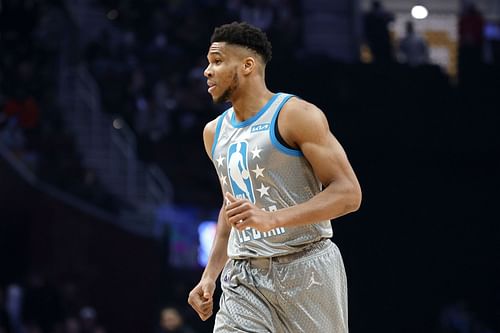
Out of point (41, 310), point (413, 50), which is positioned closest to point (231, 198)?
point (41, 310)

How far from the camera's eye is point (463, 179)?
14266mm

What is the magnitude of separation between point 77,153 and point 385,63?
4710mm

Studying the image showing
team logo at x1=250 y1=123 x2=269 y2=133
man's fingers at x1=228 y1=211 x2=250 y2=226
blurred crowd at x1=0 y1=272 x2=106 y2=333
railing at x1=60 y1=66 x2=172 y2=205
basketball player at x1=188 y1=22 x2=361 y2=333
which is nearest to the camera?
man's fingers at x1=228 y1=211 x2=250 y2=226

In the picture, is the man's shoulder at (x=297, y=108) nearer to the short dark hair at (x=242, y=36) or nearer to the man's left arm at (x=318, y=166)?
the man's left arm at (x=318, y=166)

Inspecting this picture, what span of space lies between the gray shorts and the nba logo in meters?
0.31

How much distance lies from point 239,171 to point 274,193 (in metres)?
0.19

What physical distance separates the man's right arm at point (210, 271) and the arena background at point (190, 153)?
7779 mm

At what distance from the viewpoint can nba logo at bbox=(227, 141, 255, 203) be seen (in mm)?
4371

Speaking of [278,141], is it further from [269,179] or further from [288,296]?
[288,296]

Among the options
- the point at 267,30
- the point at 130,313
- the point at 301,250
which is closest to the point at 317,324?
the point at 301,250

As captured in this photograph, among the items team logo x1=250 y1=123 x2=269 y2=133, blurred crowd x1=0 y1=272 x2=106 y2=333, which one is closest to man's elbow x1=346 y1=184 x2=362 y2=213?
team logo x1=250 y1=123 x2=269 y2=133

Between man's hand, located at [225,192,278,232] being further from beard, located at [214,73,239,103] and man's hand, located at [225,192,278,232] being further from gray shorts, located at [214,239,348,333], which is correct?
beard, located at [214,73,239,103]

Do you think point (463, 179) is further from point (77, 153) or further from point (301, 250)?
point (301, 250)

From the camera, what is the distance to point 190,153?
13.4 metres
